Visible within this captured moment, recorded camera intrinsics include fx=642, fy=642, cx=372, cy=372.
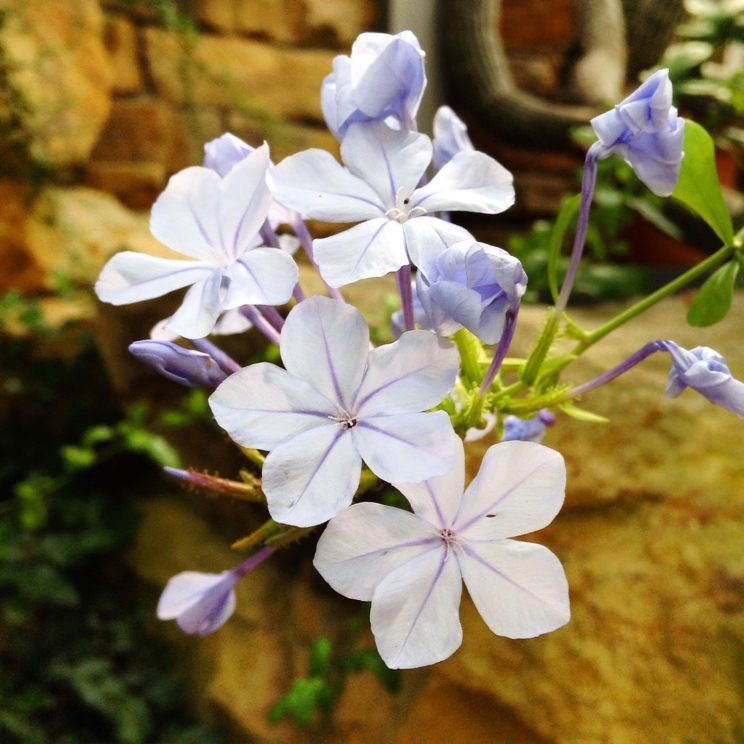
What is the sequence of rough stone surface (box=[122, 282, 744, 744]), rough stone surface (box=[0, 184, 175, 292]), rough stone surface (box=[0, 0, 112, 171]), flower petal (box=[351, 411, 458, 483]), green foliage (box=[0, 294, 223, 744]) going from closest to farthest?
flower petal (box=[351, 411, 458, 483]) < rough stone surface (box=[122, 282, 744, 744]) < green foliage (box=[0, 294, 223, 744]) < rough stone surface (box=[0, 0, 112, 171]) < rough stone surface (box=[0, 184, 175, 292])

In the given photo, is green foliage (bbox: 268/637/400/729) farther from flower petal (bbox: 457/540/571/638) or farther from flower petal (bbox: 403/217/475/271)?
flower petal (bbox: 403/217/475/271)

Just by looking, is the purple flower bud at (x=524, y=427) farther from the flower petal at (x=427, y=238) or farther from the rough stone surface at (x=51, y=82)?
the rough stone surface at (x=51, y=82)

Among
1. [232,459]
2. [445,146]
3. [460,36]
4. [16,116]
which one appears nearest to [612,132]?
[445,146]

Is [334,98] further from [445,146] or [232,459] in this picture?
[232,459]

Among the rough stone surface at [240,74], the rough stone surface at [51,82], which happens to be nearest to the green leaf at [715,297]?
the rough stone surface at [51,82]

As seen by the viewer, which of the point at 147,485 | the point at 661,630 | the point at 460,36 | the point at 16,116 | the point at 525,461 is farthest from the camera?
the point at 460,36

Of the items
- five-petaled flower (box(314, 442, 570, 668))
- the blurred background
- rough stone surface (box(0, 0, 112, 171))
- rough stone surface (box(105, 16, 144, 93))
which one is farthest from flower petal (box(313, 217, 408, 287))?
rough stone surface (box(105, 16, 144, 93))
